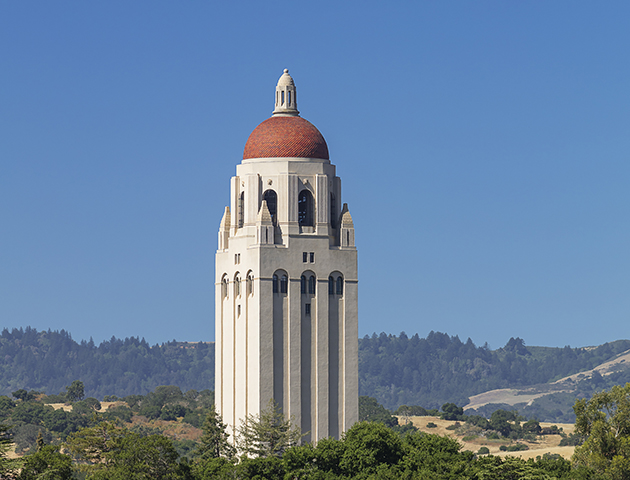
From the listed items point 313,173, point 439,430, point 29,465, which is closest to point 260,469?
point 29,465

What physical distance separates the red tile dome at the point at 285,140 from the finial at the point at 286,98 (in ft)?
3.83

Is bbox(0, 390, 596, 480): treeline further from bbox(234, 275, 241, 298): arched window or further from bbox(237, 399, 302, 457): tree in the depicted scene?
bbox(234, 275, 241, 298): arched window

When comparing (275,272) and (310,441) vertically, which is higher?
(275,272)

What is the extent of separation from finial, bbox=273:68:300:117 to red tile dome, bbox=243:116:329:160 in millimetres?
1168

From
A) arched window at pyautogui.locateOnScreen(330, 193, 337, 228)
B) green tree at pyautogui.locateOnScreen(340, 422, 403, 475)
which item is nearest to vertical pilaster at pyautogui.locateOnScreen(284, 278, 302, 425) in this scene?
arched window at pyautogui.locateOnScreen(330, 193, 337, 228)

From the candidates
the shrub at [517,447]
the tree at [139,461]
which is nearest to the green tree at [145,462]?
the tree at [139,461]

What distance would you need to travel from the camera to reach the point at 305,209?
88.3m

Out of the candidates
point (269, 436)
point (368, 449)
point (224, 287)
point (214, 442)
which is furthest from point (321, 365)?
point (368, 449)

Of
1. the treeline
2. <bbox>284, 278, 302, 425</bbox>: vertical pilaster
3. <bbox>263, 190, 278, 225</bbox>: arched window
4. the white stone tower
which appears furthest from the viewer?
<bbox>263, 190, 278, 225</bbox>: arched window

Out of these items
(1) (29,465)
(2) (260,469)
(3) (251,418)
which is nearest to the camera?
(1) (29,465)

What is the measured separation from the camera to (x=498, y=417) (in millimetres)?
192250

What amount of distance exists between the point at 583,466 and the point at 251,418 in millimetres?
22406

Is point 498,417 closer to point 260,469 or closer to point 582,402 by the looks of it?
point 582,402

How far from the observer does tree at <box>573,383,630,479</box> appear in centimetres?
8541
